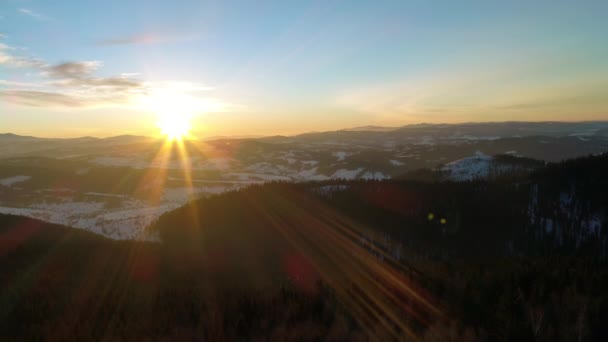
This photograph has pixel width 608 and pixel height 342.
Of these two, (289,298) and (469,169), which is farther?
(469,169)

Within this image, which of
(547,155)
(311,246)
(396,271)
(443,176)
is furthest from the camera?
(547,155)

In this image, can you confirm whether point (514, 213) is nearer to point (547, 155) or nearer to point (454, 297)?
point (454, 297)

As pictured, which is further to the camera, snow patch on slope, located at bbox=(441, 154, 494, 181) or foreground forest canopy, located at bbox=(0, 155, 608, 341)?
snow patch on slope, located at bbox=(441, 154, 494, 181)

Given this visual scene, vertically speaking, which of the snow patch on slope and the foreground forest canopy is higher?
the foreground forest canopy

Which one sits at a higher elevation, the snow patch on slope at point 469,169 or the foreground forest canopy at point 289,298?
the foreground forest canopy at point 289,298

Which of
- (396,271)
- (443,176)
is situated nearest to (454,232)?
(443,176)

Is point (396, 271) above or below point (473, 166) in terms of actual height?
above

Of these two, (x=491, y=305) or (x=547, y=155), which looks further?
(x=547, y=155)

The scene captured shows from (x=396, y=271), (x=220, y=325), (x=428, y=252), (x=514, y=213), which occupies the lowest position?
(x=428, y=252)

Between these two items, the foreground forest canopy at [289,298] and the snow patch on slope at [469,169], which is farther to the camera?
the snow patch on slope at [469,169]

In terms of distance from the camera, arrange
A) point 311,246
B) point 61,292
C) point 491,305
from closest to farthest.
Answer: point 491,305, point 61,292, point 311,246

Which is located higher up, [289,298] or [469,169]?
[289,298]
